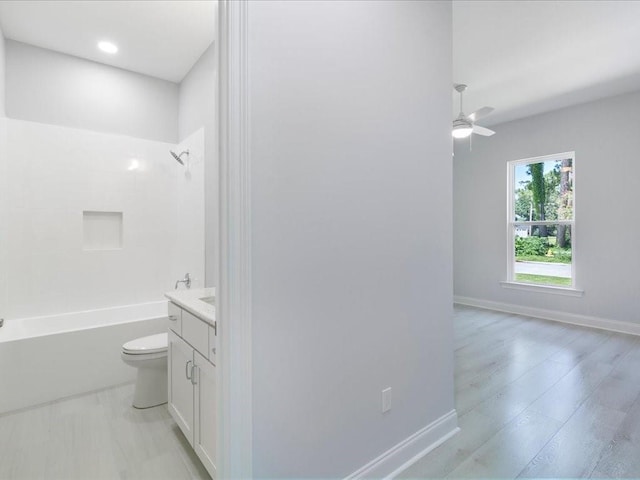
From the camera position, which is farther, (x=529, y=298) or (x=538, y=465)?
(x=529, y=298)

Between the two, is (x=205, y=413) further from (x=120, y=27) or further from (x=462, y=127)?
(x=462, y=127)

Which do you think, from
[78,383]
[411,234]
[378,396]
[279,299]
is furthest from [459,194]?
[78,383]

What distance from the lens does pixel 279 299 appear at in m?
1.24

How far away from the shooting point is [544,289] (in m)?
4.61

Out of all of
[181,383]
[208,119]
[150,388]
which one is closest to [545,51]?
[208,119]

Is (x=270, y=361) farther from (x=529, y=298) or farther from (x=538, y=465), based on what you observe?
(x=529, y=298)

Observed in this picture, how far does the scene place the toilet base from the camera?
2312mm

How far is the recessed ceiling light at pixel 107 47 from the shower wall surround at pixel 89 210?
2.61ft

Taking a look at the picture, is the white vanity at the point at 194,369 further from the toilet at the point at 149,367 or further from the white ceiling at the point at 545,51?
the white ceiling at the point at 545,51

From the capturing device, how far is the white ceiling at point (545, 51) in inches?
98.8

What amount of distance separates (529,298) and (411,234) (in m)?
4.08

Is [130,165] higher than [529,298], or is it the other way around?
[130,165]

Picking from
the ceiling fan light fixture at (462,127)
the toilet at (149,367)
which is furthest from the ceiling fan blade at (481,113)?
the toilet at (149,367)

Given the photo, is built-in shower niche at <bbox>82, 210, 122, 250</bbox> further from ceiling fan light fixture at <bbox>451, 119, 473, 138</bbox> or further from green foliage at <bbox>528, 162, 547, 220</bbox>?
green foliage at <bbox>528, 162, 547, 220</bbox>
